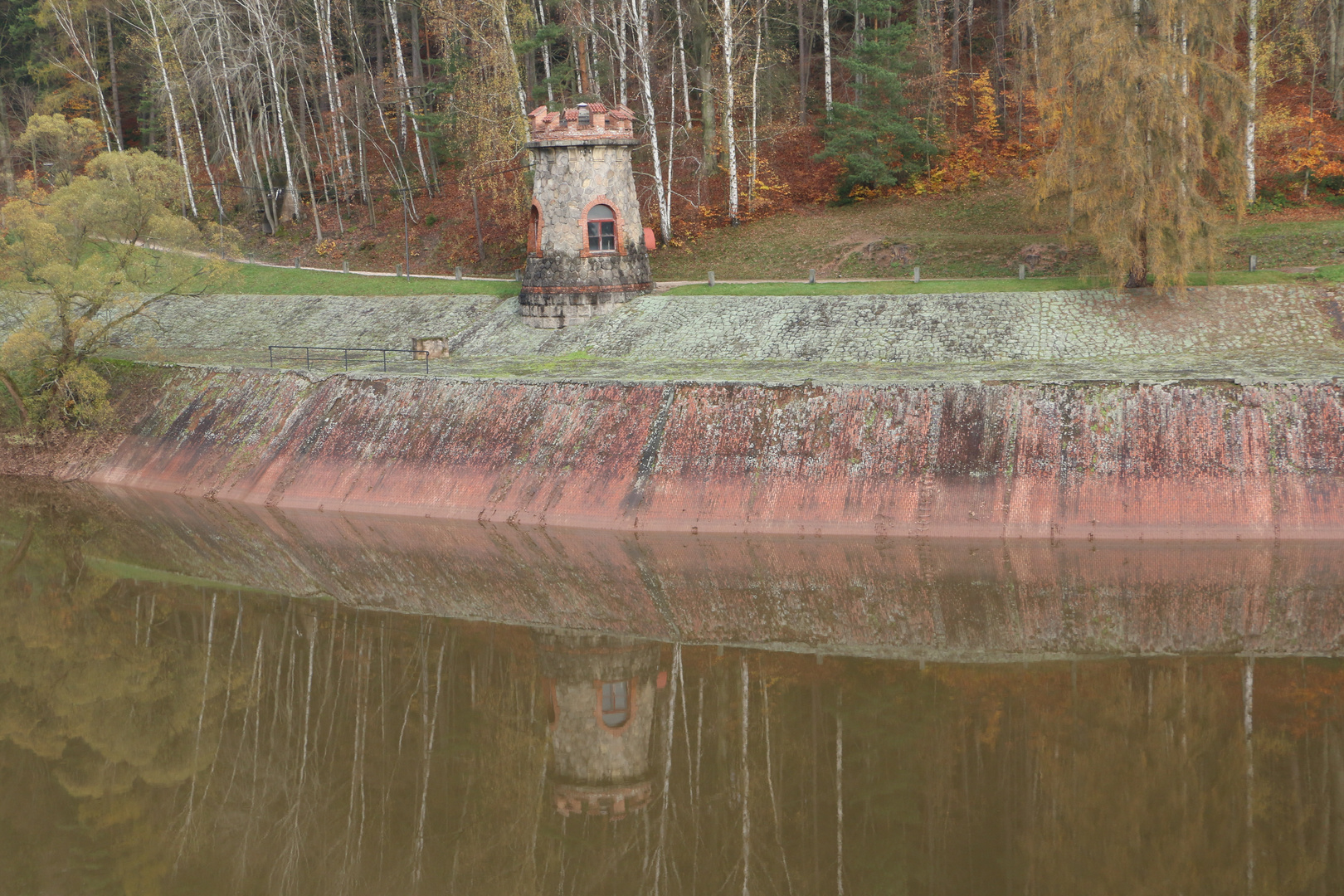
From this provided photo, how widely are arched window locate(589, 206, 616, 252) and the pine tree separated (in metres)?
12.1

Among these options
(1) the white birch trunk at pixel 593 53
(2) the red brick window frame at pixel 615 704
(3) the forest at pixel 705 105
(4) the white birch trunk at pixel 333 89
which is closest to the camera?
(2) the red brick window frame at pixel 615 704

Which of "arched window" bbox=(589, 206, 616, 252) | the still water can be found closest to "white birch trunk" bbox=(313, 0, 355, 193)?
"arched window" bbox=(589, 206, 616, 252)

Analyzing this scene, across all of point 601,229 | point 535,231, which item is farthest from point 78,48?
point 601,229

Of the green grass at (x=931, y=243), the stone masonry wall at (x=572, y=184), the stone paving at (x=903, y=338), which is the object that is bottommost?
the stone paving at (x=903, y=338)

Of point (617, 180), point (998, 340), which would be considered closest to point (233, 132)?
point (617, 180)

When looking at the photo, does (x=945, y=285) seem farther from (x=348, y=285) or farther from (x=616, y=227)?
(x=348, y=285)

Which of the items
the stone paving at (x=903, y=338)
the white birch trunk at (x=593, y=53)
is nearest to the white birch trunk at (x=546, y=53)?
the white birch trunk at (x=593, y=53)

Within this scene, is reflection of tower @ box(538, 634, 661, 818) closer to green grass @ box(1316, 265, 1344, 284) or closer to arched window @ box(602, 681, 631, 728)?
arched window @ box(602, 681, 631, 728)

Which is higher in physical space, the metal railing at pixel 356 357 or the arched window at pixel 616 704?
the metal railing at pixel 356 357

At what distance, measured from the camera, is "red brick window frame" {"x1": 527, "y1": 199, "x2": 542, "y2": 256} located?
3947cm

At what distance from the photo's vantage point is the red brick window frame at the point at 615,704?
19.2 m

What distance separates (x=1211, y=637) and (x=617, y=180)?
81.5 feet

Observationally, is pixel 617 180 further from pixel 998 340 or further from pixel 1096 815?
pixel 1096 815

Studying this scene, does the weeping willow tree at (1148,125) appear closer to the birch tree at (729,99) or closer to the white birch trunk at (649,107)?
the birch tree at (729,99)
